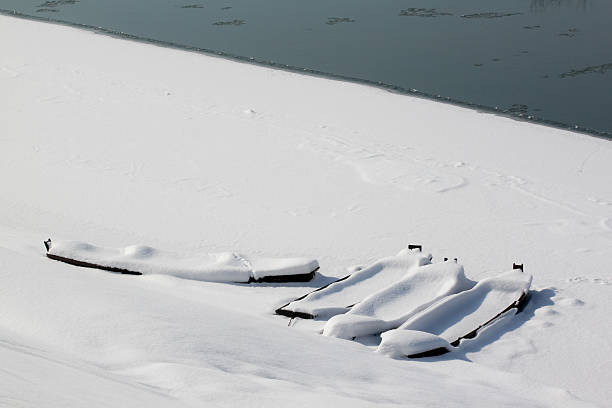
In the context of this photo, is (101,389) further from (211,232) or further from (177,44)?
(177,44)

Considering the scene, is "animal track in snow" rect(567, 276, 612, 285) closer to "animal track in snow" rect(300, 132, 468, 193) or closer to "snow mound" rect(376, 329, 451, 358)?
"snow mound" rect(376, 329, 451, 358)

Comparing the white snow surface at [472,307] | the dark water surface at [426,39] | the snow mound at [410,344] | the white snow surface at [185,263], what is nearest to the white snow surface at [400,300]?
the white snow surface at [472,307]

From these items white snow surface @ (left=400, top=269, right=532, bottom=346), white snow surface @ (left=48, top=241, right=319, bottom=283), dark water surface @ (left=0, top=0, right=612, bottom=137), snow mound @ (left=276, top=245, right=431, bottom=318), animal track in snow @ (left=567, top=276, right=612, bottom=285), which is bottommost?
animal track in snow @ (left=567, top=276, right=612, bottom=285)

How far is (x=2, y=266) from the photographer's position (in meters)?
4.37

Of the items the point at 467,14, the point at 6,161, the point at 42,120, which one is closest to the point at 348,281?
the point at 6,161

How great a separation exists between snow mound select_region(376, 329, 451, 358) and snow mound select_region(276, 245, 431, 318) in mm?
534

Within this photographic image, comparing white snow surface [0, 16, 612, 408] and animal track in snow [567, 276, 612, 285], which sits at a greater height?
white snow surface [0, 16, 612, 408]

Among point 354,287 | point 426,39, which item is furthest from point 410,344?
point 426,39

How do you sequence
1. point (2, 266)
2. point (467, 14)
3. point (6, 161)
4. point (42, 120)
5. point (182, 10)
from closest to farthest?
point (2, 266), point (6, 161), point (42, 120), point (467, 14), point (182, 10)

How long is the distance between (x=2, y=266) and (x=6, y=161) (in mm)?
4107

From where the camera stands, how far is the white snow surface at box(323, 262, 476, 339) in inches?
190

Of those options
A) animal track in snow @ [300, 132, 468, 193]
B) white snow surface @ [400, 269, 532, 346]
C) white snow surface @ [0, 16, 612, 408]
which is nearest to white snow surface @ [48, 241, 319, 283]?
white snow surface @ [0, 16, 612, 408]

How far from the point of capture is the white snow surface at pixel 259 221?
11.7 feet

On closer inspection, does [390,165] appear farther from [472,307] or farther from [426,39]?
[426,39]
